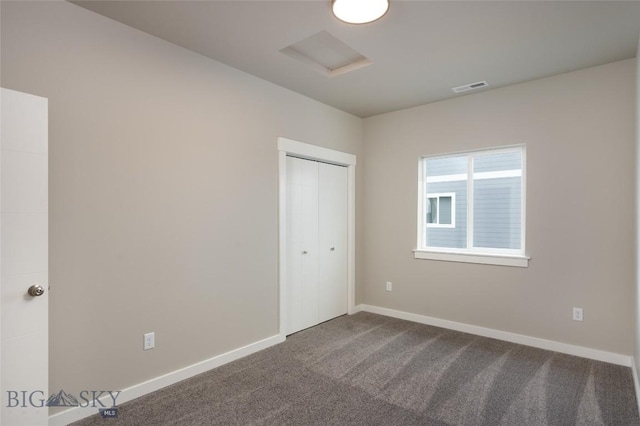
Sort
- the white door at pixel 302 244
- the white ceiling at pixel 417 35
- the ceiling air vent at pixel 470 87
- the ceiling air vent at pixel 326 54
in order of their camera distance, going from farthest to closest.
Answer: the white door at pixel 302 244
the ceiling air vent at pixel 470 87
the ceiling air vent at pixel 326 54
the white ceiling at pixel 417 35

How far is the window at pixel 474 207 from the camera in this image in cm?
360

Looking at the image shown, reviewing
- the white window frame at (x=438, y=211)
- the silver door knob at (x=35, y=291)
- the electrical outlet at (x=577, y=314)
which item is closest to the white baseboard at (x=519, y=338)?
the electrical outlet at (x=577, y=314)

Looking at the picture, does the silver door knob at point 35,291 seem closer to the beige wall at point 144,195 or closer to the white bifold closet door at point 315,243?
the beige wall at point 144,195

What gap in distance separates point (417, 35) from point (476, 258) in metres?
2.37

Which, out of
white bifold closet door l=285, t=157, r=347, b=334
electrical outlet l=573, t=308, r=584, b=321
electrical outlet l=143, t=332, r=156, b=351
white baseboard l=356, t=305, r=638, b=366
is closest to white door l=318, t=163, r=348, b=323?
white bifold closet door l=285, t=157, r=347, b=334

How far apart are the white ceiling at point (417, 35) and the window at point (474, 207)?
2.94ft

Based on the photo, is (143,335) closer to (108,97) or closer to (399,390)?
(108,97)

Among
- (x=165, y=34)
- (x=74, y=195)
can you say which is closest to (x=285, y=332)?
(x=74, y=195)

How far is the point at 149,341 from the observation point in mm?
2533

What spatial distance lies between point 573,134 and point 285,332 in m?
3.36

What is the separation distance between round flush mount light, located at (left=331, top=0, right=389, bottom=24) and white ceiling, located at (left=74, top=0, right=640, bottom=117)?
0.08 m

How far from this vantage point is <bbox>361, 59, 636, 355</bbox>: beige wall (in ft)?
9.71

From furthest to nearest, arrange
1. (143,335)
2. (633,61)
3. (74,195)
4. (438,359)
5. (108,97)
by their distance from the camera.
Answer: (438,359), (633,61), (143,335), (108,97), (74,195)

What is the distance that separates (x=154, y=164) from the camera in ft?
8.41
